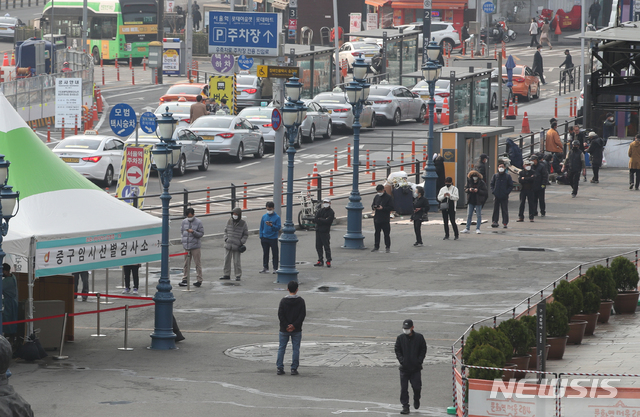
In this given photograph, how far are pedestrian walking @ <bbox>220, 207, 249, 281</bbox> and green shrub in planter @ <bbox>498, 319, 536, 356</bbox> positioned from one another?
910cm

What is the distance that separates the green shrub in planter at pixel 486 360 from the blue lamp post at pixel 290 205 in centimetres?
929

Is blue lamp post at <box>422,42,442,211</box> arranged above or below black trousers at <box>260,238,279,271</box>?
above

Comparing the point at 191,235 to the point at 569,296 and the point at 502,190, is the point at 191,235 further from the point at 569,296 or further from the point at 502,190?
the point at 502,190

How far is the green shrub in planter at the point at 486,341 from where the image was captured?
12984 millimetres

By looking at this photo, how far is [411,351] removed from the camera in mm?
13359

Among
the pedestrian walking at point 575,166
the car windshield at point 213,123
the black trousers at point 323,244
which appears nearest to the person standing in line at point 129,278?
the black trousers at point 323,244

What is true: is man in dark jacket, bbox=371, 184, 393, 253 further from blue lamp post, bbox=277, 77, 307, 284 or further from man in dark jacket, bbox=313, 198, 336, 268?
blue lamp post, bbox=277, 77, 307, 284

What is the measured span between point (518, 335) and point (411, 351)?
1.50m

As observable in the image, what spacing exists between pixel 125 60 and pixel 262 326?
170 ft

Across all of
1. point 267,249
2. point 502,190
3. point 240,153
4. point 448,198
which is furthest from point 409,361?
point 240,153

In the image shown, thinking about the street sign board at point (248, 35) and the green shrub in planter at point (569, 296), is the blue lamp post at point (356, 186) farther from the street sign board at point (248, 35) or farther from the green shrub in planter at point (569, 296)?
the green shrub in planter at point (569, 296)

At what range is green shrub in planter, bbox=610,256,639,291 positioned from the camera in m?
18.3

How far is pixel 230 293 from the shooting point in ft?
69.6

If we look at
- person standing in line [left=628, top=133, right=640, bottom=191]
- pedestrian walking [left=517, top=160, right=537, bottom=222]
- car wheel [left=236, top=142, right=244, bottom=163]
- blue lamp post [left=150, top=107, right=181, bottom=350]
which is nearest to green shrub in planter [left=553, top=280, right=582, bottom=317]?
blue lamp post [left=150, top=107, right=181, bottom=350]
